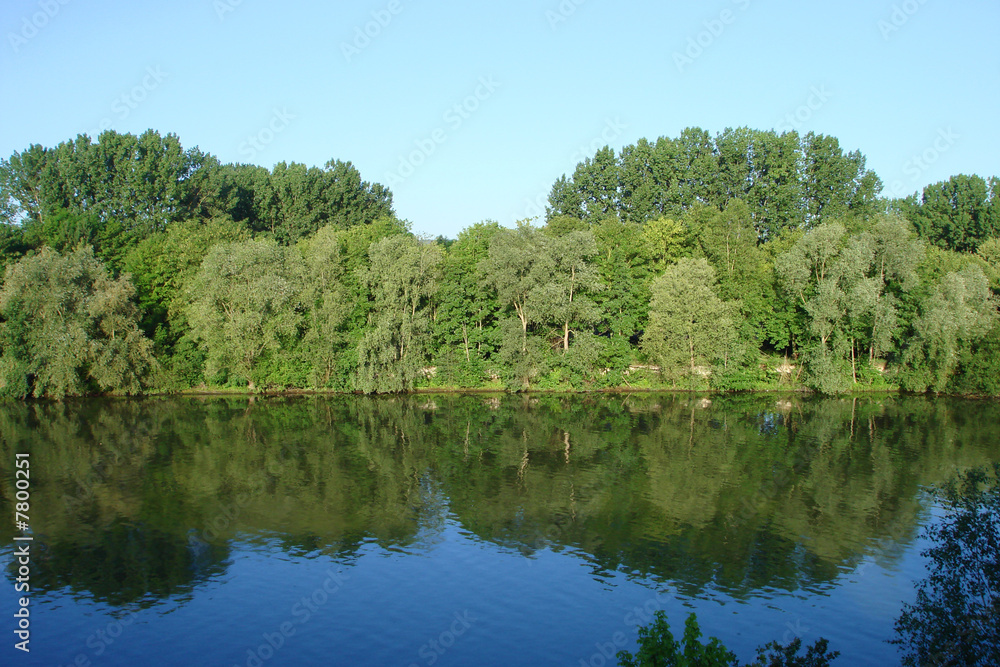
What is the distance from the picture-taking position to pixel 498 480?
32.8 metres

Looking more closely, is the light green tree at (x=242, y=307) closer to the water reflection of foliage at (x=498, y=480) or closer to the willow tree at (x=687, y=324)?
the water reflection of foliage at (x=498, y=480)

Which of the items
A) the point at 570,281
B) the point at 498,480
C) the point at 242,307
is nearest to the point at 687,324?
the point at 570,281

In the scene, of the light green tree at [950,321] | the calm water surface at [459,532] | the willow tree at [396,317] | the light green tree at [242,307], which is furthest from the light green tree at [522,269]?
the light green tree at [950,321]

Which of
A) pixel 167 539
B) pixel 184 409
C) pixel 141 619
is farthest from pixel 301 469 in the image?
pixel 184 409

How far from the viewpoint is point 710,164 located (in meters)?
79.4

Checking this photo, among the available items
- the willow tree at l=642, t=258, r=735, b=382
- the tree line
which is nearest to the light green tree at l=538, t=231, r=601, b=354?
the tree line

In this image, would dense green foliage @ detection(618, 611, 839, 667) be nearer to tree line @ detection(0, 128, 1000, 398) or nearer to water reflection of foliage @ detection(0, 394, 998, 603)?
water reflection of foliage @ detection(0, 394, 998, 603)

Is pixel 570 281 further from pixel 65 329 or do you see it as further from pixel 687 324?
pixel 65 329

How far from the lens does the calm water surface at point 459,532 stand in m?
19.6

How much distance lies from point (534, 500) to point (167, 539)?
46.7 feet

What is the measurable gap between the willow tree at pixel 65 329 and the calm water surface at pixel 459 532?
13.7ft

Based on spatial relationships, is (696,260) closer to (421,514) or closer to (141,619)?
(421,514)

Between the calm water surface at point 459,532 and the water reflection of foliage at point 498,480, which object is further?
the water reflection of foliage at point 498,480

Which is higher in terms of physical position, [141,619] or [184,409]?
[184,409]
